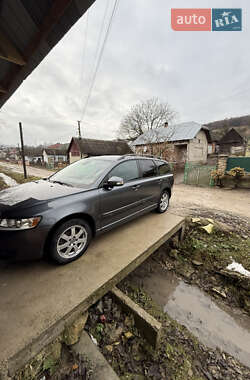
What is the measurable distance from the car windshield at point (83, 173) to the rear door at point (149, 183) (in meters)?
0.88

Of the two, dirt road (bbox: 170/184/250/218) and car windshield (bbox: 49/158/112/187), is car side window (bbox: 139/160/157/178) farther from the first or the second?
dirt road (bbox: 170/184/250/218)

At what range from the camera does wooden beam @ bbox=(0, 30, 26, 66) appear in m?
2.68

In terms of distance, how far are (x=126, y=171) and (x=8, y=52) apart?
10.4 ft

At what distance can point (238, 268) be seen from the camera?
9.01ft


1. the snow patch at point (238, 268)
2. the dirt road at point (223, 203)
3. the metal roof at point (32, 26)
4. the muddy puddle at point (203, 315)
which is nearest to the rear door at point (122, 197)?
the muddy puddle at point (203, 315)

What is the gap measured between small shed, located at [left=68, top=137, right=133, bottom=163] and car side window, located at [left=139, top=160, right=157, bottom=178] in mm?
19882

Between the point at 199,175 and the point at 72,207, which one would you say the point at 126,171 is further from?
the point at 199,175

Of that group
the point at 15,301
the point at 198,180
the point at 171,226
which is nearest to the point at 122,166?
the point at 171,226

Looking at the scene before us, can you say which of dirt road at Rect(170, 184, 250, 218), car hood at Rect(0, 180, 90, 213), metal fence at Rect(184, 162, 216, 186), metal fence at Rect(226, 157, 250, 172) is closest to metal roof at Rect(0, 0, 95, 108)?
car hood at Rect(0, 180, 90, 213)

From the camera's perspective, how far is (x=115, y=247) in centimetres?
253

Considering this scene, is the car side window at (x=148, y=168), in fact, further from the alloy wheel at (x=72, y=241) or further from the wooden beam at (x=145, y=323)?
the wooden beam at (x=145, y=323)

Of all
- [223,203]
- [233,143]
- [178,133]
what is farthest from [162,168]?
[233,143]

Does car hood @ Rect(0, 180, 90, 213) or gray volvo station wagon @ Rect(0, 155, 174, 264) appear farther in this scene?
car hood @ Rect(0, 180, 90, 213)

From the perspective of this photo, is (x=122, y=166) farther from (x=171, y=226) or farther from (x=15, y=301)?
(x=15, y=301)
